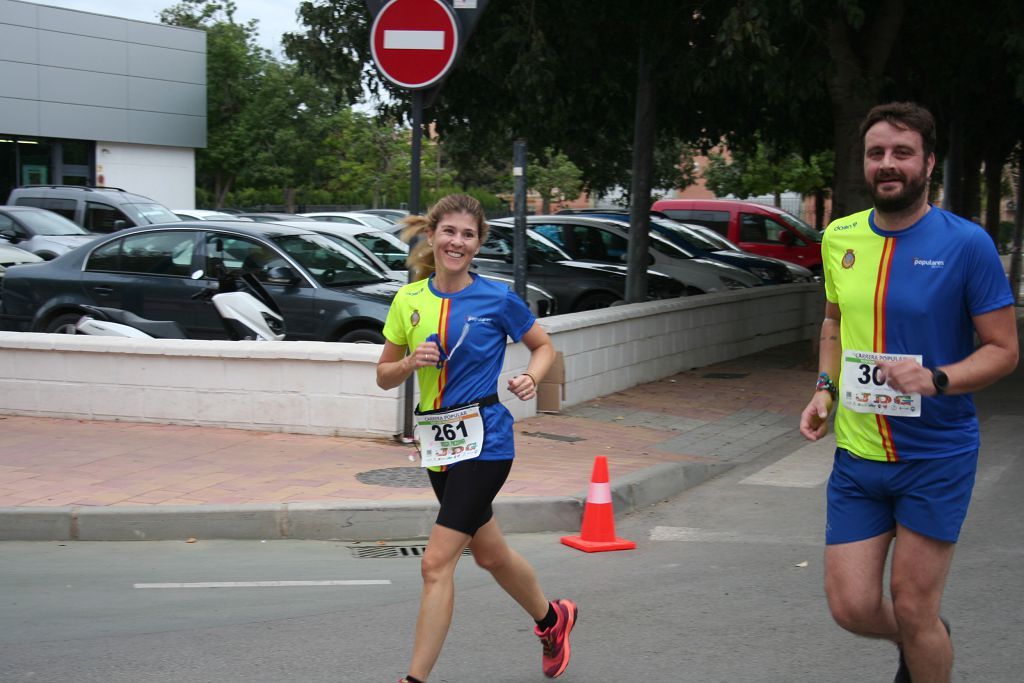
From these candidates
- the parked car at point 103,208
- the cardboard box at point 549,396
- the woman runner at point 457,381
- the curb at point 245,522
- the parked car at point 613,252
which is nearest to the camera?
the woman runner at point 457,381

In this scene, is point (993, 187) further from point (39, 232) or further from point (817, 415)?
point (817, 415)

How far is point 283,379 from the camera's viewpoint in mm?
9523

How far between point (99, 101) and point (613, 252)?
28.4 m

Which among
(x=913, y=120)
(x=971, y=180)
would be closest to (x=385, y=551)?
(x=913, y=120)

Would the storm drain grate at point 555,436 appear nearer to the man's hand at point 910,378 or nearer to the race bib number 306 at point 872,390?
the race bib number 306 at point 872,390

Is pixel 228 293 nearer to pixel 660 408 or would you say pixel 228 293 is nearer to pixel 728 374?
pixel 660 408

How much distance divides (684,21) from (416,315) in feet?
36.8

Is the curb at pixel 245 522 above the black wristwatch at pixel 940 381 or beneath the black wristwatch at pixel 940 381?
beneath

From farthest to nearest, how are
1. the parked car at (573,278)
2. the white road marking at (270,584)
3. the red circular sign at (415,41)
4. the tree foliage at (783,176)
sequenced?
the tree foliage at (783,176), the parked car at (573,278), the red circular sign at (415,41), the white road marking at (270,584)

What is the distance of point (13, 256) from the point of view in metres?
18.9

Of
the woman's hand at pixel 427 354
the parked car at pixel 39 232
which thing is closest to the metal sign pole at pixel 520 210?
the woman's hand at pixel 427 354

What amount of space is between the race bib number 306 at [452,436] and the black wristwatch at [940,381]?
1613 mm

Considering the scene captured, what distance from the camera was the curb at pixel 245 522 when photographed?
704 cm

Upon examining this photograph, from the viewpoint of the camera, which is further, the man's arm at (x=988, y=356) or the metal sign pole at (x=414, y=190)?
the metal sign pole at (x=414, y=190)
